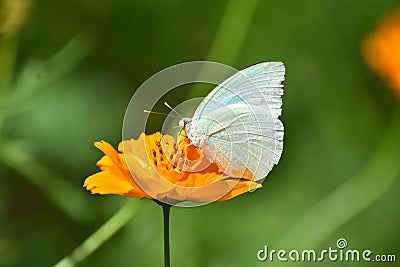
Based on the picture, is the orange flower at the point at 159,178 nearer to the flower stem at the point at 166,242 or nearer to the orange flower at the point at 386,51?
the flower stem at the point at 166,242

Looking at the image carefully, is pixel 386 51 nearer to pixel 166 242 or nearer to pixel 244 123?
pixel 244 123

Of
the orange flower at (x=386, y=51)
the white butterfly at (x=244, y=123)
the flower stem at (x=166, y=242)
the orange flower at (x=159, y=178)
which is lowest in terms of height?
the flower stem at (x=166, y=242)

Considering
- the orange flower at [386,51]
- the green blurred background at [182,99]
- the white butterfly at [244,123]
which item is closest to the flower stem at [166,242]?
the white butterfly at [244,123]

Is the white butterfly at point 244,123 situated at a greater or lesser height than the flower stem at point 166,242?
greater

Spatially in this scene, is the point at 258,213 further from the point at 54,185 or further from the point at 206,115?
the point at 206,115

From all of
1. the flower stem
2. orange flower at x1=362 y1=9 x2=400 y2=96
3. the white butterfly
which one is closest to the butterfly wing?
the white butterfly
